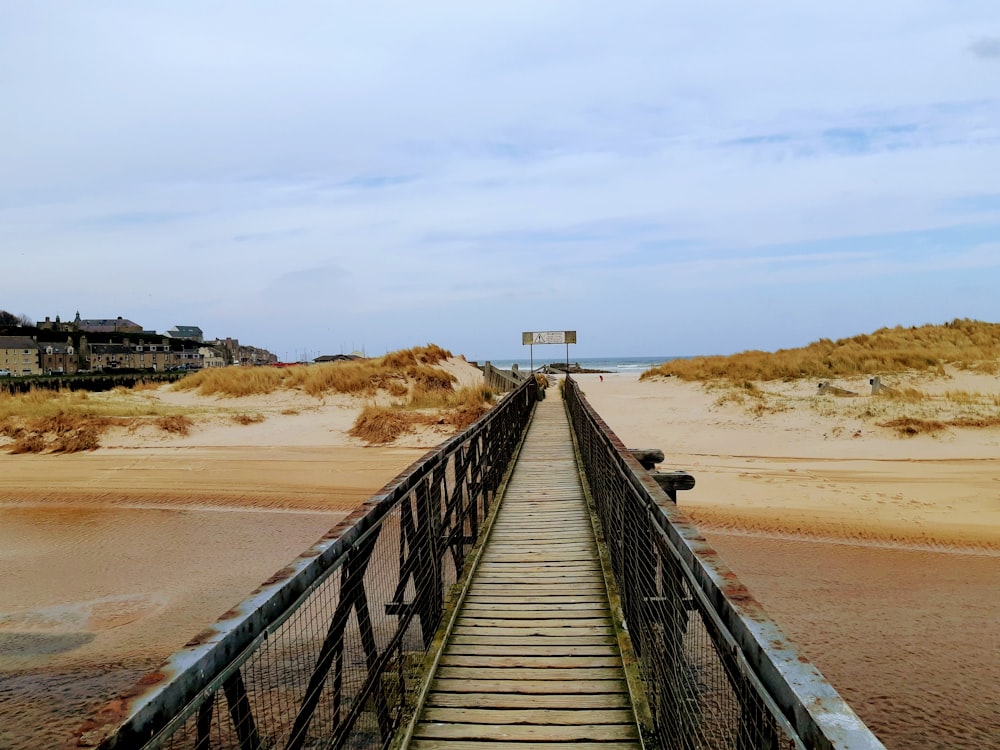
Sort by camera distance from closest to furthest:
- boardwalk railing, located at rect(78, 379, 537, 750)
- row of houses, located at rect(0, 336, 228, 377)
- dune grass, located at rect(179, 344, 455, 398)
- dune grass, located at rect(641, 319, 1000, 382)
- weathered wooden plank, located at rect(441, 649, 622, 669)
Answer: boardwalk railing, located at rect(78, 379, 537, 750) → weathered wooden plank, located at rect(441, 649, 622, 669) → dune grass, located at rect(179, 344, 455, 398) → dune grass, located at rect(641, 319, 1000, 382) → row of houses, located at rect(0, 336, 228, 377)

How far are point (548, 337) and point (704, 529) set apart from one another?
18.1 m

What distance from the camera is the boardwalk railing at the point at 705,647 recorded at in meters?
1.51

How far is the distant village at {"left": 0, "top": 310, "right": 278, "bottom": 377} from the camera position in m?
89.8

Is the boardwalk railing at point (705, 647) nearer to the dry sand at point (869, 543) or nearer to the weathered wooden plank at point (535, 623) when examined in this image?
the weathered wooden plank at point (535, 623)

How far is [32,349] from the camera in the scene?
90.1m

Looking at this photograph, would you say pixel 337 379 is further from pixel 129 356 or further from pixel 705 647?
pixel 129 356

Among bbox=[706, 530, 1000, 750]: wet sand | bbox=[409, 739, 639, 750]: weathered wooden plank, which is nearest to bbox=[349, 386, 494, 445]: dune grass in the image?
bbox=[706, 530, 1000, 750]: wet sand

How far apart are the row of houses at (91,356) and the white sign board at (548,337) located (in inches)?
3176

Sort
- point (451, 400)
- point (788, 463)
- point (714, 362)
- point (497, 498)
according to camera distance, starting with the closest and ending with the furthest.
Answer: point (497, 498) → point (788, 463) → point (451, 400) → point (714, 362)

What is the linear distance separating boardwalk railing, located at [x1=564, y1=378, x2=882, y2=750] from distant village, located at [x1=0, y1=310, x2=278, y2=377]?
256ft

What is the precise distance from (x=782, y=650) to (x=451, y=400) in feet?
69.2

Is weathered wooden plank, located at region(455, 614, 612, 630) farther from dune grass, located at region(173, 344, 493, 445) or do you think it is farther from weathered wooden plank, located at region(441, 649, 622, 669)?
dune grass, located at region(173, 344, 493, 445)

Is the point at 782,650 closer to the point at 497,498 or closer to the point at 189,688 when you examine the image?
the point at 189,688

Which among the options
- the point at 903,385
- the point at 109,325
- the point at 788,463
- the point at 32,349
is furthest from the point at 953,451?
the point at 109,325
